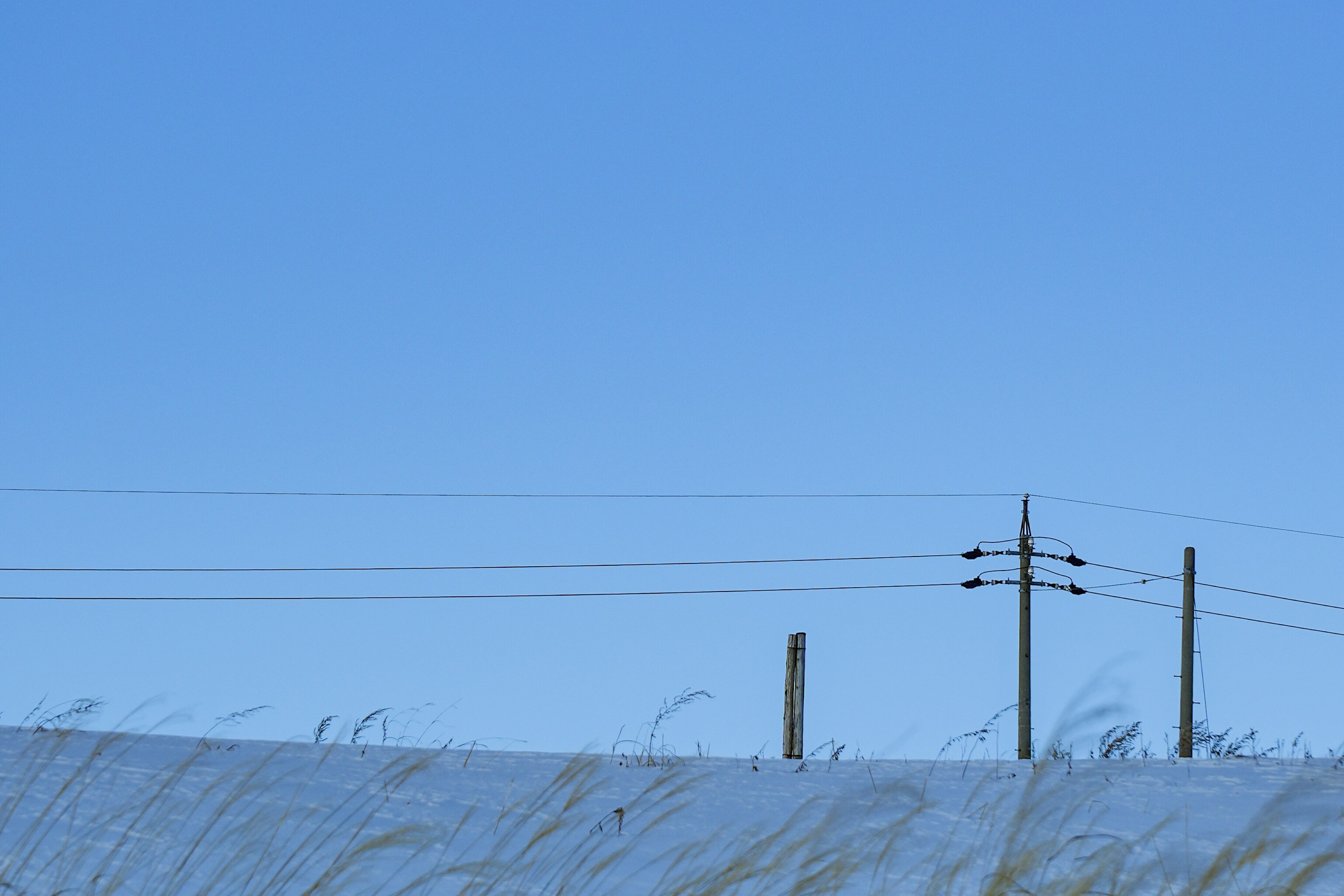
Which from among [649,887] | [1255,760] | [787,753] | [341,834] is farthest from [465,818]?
A: [787,753]

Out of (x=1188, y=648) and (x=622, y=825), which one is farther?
(x=1188, y=648)

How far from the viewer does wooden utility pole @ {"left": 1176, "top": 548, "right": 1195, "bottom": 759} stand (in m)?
24.2

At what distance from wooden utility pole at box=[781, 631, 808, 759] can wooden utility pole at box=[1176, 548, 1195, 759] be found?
847 cm

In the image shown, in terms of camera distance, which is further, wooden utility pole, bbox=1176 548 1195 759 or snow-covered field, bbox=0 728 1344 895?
wooden utility pole, bbox=1176 548 1195 759

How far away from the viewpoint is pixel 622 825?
5766 millimetres

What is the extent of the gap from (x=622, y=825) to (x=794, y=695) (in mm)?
12489

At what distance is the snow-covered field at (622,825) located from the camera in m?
4.38

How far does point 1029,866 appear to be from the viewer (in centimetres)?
404

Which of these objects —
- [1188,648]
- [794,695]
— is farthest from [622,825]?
[1188,648]

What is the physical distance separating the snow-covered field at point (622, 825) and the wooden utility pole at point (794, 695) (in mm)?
10177

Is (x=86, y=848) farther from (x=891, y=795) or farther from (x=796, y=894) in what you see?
(x=891, y=795)

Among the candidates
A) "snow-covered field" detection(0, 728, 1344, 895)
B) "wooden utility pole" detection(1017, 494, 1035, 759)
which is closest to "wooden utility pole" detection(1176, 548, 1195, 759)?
"wooden utility pole" detection(1017, 494, 1035, 759)

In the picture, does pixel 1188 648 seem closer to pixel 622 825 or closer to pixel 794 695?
pixel 794 695

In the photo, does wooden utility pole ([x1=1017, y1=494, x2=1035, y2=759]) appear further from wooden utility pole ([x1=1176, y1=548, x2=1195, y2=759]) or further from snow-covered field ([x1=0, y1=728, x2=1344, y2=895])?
snow-covered field ([x1=0, y1=728, x2=1344, y2=895])
